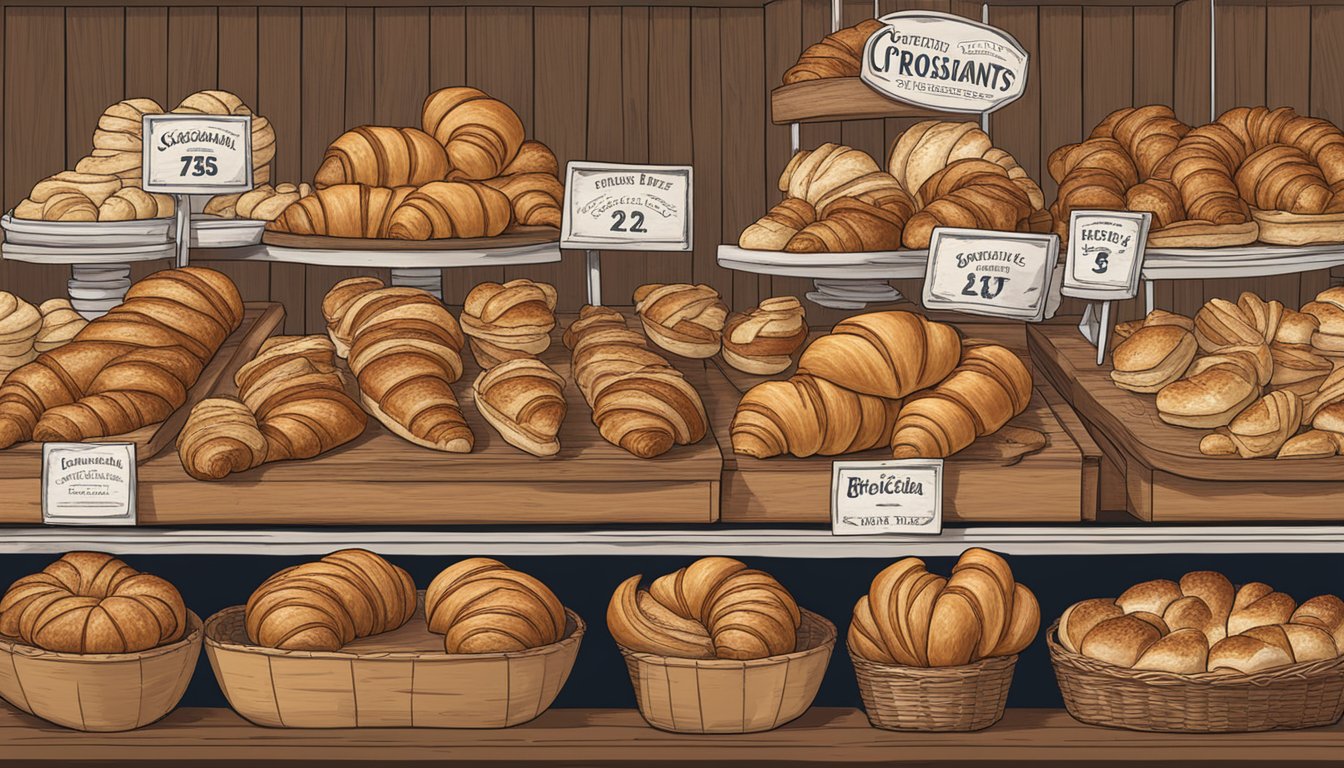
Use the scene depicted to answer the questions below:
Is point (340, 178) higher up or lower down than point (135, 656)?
higher up

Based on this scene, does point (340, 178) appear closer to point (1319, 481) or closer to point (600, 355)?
point (600, 355)

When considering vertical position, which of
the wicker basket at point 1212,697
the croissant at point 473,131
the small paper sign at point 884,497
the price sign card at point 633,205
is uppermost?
the croissant at point 473,131

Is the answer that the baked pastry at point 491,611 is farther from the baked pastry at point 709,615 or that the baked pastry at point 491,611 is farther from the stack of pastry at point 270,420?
the stack of pastry at point 270,420

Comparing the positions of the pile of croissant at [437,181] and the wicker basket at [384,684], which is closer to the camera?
the wicker basket at [384,684]

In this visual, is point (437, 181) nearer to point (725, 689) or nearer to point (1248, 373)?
point (725, 689)

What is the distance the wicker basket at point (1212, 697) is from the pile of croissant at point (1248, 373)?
→ 0.32 metres

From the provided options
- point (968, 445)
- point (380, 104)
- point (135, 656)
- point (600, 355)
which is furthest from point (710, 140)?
point (135, 656)

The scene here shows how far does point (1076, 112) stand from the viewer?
415cm

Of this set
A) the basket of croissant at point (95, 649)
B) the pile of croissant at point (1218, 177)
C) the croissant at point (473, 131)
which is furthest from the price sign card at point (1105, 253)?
the basket of croissant at point (95, 649)

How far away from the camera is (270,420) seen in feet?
7.48

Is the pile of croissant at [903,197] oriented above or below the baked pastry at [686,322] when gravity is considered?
above

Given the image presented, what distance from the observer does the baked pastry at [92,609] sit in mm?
2211

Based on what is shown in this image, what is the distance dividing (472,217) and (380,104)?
1503 mm

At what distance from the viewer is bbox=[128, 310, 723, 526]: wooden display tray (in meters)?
2.22
